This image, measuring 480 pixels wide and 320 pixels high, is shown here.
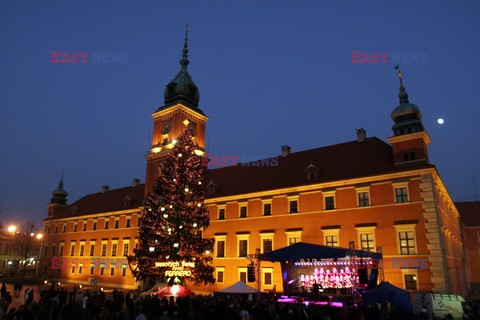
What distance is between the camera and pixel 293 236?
31.6 m

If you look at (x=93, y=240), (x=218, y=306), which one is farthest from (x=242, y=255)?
(x=93, y=240)

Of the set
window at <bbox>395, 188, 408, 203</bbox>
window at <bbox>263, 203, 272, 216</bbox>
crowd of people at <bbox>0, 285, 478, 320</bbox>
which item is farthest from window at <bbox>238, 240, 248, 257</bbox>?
crowd of people at <bbox>0, 285, 478, 320</bbox>

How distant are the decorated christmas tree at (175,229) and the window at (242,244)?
440 centimetres

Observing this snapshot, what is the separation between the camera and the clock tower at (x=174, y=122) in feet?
148

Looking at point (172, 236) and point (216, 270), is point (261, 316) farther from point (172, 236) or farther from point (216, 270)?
point (216, 270)

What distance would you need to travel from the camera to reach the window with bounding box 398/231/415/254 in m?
25.7

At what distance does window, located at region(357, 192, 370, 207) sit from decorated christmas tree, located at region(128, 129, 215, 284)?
13103 mm

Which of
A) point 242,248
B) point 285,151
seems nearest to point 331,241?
point 242,248

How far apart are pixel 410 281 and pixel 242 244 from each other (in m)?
15.2

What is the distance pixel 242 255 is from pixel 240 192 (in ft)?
20.7

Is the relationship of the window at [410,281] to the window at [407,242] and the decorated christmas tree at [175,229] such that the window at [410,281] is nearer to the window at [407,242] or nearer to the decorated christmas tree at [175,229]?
the window at [407,242]

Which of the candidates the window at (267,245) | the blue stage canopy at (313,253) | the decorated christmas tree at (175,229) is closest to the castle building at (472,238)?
the window at (267,245)

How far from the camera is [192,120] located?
4706cm

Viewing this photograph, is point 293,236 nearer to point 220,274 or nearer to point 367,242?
point 367,242
